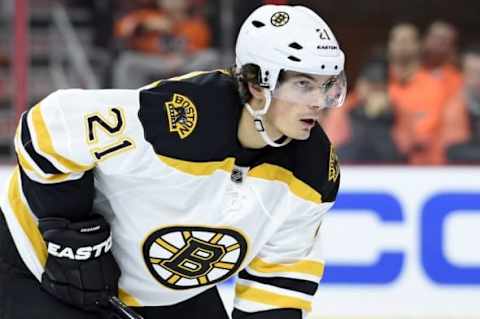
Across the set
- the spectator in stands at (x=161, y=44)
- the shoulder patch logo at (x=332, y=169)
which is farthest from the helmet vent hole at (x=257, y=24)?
the spectator in stands at (x=161, y=44)

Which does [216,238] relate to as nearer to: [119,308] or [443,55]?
[119,308]

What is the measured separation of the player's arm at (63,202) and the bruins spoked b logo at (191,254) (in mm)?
115

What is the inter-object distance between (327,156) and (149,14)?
2.56 meters

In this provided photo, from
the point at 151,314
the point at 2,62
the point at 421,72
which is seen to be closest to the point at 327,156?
the point at 151,314

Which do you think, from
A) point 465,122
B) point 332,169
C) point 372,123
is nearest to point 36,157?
point 332,169

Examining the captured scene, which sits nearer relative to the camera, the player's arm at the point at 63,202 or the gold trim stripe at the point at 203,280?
the player's arm at the point at 63,202

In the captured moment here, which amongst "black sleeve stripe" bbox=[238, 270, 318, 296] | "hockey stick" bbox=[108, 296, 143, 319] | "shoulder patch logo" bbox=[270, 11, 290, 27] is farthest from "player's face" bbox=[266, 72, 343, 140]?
"hockey stick" bbox=[108, 296, 143, 319]

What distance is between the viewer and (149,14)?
506 cm

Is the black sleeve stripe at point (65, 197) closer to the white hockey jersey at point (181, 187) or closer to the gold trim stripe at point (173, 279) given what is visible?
the white hockey jersey at point (181, 187)

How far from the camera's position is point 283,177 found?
2.62 meters

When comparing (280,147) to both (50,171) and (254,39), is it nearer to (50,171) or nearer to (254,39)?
(254,39)

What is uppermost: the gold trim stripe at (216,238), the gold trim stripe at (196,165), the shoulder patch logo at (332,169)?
the gold trim stripe at (196,165)

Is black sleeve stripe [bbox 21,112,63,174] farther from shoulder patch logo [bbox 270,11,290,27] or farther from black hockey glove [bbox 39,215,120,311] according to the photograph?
shoulder patch logo [bbox 270,11,290,27]

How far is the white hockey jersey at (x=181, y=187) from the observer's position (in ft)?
8.19
